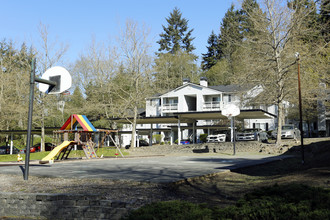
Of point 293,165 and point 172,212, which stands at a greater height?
point 172,212

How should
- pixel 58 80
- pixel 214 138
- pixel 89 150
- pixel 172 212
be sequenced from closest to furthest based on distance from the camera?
pixel 172 212 → pixel 58 80 → pixel 89 150 → pixel 214 138

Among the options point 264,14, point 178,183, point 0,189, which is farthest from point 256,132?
point 0,189

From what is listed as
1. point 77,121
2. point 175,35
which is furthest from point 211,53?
point 77,121

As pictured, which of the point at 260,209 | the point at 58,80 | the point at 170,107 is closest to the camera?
the point at 260,209

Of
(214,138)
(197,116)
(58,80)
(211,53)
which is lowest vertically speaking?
(214,138)

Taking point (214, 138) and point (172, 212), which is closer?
point (172, 212)

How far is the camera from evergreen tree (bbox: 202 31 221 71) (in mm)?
77750

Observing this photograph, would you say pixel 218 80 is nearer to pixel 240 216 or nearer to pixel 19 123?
pixel 19 123

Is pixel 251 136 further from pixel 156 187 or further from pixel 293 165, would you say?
pixel 156 187

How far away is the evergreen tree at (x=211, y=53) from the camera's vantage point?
255ft

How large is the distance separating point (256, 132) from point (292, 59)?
31.9 ft

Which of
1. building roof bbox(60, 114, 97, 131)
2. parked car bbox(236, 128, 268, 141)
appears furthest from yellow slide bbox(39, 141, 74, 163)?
parked car bbox(236, 128, 268, 141)

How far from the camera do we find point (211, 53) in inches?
3118

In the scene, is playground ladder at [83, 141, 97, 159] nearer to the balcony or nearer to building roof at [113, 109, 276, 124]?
building roof at [113, 109, 276, 124]
